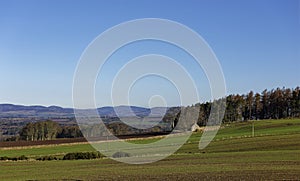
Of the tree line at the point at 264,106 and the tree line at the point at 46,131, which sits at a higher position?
the tree line at the point at 264,106

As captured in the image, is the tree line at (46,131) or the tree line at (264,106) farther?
the tree line at (264,106)

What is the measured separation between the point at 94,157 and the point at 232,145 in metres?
24.0

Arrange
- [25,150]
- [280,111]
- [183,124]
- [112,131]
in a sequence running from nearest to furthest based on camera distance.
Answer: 1. [25,150]
2. [112,131]
3. [183,124]
4. [280,111]

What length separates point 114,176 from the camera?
125ft

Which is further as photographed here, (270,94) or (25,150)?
(270,94)

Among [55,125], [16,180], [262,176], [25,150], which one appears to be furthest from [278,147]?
[55,125]

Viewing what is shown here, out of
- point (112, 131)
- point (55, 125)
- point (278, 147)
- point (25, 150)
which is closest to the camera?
point (278, 147)

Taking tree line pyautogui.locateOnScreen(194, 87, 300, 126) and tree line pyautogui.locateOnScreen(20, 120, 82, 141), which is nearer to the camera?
tree line pyautogui.locateOnScreen(20, 120, 82, 141)

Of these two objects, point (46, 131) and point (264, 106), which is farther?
point (264, 106)

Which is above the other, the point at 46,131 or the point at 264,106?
the point at 264,106

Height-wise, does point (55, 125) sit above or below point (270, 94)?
below

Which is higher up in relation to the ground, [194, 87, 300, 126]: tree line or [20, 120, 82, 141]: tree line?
[194, 87, 300, 126]: tree line

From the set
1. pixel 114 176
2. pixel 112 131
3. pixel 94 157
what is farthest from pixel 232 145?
pixel 114 176

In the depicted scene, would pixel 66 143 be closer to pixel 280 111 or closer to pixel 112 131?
pixel 112 131
